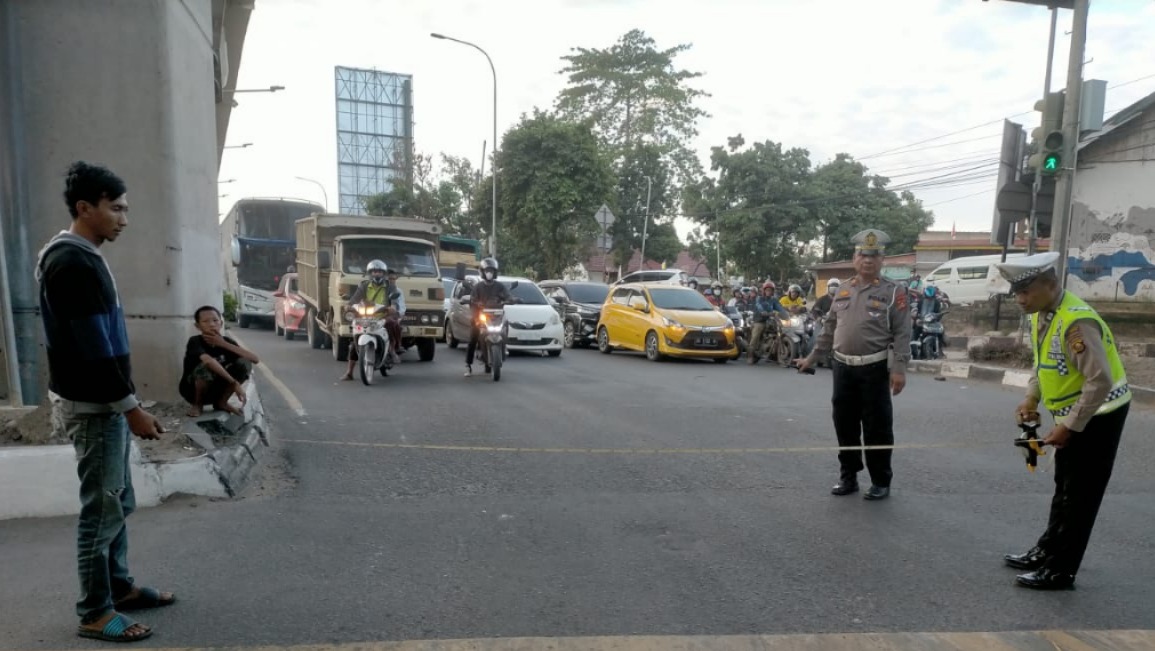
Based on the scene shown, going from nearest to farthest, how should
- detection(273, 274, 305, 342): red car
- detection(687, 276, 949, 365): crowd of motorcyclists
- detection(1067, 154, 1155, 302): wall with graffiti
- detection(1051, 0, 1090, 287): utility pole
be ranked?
detection(1051, 0, 1090, 287): utility pole, detection(687, 276, 949, 365): crowd of motorcyclists, detection(273, 274, 305, 342): red car, detection(1067, 154, 1155, 302): wall with graffiti

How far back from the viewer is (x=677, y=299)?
17.1 m

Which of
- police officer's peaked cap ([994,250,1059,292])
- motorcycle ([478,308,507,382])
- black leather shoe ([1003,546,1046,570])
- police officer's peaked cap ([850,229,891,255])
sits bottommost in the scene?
black leather shoe ([1003,546,1046,570])

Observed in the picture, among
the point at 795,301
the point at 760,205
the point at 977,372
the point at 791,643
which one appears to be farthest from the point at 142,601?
the point at 760,205

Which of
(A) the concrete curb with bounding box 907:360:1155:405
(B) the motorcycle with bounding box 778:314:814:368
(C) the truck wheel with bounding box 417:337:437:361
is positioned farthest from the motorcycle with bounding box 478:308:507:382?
(B) the motorcycle with bounding box 778:314:814:368

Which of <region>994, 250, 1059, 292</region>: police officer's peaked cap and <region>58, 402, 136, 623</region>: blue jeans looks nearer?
<region>58, 402, 136, 623</region>: blue jeans

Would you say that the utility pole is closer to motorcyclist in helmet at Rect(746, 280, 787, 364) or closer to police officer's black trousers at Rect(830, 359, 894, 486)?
motorcyclist in helmet at Rect(746, 280, 787, 364)

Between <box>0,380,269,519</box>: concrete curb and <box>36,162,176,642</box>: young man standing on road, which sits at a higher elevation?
<box>36,162,176,642</box>: young man standing on road

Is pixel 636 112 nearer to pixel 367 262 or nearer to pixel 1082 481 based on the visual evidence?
pixel 367 262

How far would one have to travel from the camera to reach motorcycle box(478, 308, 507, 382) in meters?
12.1

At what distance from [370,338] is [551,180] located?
2257 centimetres

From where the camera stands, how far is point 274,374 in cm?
1255

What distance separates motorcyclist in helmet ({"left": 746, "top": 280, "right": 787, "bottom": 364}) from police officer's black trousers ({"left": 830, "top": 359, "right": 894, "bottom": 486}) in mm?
10577

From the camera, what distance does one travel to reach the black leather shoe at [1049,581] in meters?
3.99

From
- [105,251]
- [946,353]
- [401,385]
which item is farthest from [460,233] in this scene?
[105,251]
